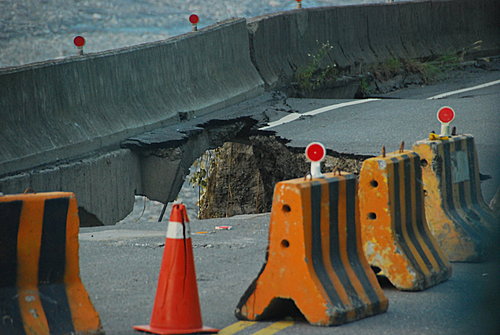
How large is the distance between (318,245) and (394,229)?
3.83 feet

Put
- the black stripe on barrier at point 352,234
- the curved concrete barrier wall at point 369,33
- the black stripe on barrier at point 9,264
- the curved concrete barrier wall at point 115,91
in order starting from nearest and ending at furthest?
1. the black stripe on barrier at point 9,264
2. the black stripe on barrier at point 352,234
3. the curved concrete barrier wall at point 115,91
4. the curved concrete barrier wall at point 369,33

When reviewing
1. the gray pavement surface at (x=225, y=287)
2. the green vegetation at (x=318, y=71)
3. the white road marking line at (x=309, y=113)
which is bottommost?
the gray pavement surface at (x=225, y=287)

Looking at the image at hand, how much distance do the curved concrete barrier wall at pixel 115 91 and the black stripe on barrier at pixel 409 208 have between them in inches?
158

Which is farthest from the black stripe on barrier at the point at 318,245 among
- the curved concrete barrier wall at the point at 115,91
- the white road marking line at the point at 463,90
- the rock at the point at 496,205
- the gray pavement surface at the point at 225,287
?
the white road marking line at the point at 463,90

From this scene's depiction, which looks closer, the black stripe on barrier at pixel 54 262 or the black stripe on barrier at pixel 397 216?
the black stripe on barrier at pixel 54 262

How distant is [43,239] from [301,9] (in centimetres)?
1224

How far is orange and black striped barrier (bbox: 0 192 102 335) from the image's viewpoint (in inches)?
222

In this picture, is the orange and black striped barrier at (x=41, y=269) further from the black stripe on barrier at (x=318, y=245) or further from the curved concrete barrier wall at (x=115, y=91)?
the curved concrete barrier wall at (x=115, y=91)

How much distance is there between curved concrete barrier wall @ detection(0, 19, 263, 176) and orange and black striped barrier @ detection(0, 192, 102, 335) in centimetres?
380

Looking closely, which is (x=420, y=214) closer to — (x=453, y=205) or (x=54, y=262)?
(x=453, y=205)

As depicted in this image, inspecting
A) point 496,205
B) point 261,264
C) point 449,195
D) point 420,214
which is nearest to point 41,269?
point 261,264

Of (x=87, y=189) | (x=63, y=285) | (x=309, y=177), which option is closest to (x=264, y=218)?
(x=87, y=189)

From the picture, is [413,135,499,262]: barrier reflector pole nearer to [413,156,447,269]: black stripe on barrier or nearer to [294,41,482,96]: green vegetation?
[413,156,447,269]: black stripe on barrier

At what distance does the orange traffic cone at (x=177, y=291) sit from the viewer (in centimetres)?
593
